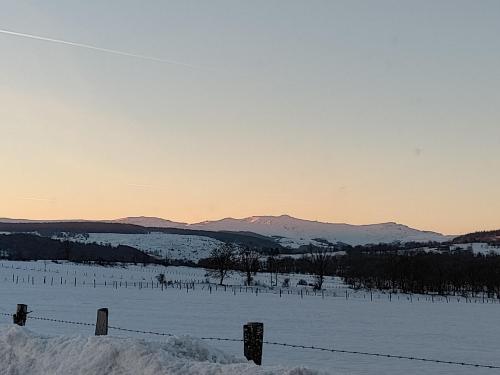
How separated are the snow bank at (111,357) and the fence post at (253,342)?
16 centimetres

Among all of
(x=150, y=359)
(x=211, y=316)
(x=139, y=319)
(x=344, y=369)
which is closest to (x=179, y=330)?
(x=139, y=319)

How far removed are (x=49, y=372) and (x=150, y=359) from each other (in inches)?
68.0

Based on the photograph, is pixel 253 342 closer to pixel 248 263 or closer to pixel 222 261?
pixel 222 261

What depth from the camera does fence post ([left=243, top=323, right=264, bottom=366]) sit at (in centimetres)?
797

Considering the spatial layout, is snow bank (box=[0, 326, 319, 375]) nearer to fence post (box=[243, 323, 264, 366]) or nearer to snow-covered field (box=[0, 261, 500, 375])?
fence post (box=[243, 323, 264, 366])

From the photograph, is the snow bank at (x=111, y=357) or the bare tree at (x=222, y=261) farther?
the bare tree at (x=222, y=261)

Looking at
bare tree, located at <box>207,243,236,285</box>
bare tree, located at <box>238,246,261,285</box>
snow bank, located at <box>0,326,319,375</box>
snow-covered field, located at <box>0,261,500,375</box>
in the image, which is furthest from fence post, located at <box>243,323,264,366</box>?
bare tree, located at <box>207,243,236,285</box>

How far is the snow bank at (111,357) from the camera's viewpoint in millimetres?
6966

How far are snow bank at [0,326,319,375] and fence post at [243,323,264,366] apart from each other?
0.53 ft

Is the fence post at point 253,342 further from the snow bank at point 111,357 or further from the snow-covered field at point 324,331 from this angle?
the snow-covered field at point 324,331

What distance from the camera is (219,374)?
676cm

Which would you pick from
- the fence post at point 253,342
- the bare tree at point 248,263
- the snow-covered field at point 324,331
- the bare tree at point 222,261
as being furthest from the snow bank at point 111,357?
the bare tree at point 222,261

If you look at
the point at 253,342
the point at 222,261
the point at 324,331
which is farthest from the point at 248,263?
the point at 253,342

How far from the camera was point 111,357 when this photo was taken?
7562 millimetres
